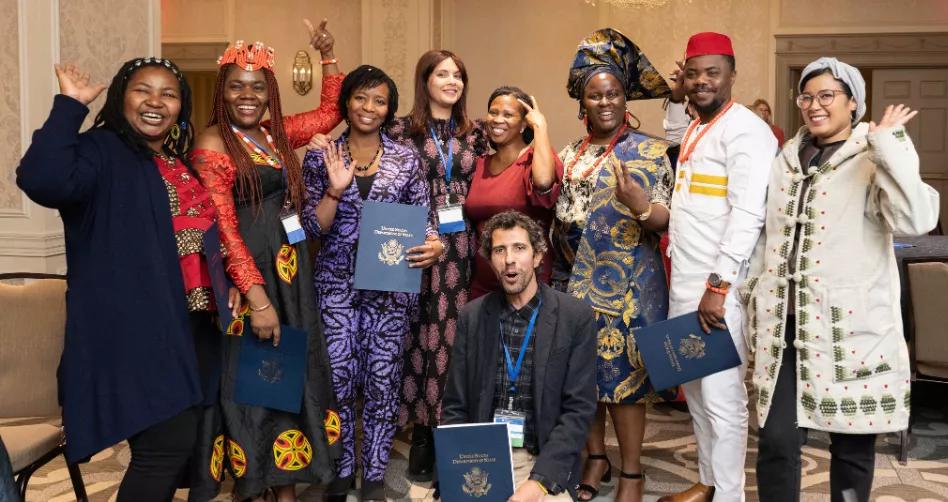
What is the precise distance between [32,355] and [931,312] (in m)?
3.80

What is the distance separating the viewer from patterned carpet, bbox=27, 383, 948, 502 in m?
3.88

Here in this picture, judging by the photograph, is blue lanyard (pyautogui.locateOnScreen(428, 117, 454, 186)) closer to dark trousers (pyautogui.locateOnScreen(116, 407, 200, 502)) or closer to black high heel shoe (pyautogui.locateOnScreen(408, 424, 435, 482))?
black high heel shoe (pyautogui.locateOnScreen(408, 424, 435, 482))

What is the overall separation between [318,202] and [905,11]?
317 inches

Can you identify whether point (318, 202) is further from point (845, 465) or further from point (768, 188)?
point (845, 465)

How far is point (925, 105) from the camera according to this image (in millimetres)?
9953

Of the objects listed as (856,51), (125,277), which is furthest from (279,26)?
(125,277)

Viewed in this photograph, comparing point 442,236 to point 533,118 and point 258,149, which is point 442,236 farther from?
point 258,149

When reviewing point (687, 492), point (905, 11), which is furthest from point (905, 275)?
point (905, 11)

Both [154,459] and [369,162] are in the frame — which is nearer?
[154,459]

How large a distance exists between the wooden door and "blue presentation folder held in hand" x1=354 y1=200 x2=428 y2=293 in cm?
766

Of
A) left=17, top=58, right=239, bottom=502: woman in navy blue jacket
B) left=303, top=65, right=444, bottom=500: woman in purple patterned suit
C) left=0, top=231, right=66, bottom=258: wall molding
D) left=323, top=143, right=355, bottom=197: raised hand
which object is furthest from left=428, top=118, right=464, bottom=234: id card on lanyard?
left=0, top=231, right=66, bottom=258: wall molding

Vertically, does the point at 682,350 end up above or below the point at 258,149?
below

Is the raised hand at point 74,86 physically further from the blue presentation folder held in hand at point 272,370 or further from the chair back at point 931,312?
the chair back at point 931,312

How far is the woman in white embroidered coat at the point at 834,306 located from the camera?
277cm
